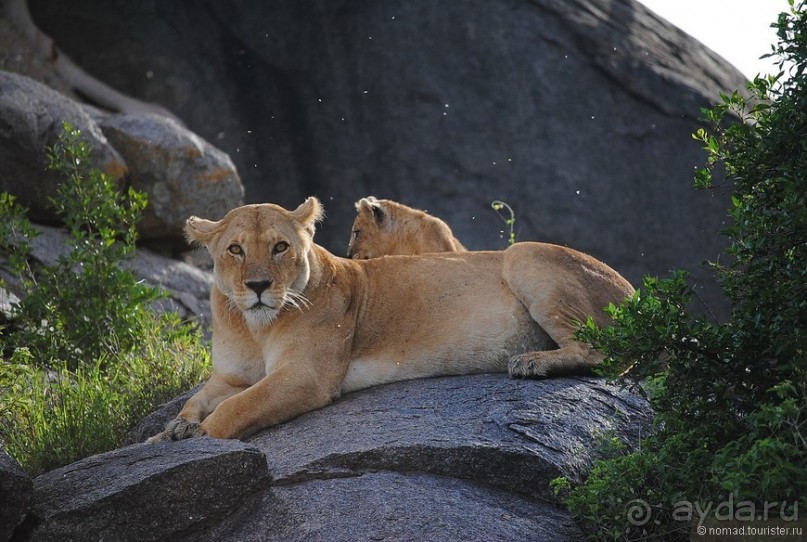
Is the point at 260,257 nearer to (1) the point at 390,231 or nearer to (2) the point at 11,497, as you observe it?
(2) the point at 11,497

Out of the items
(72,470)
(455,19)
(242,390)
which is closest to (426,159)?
(455,19)

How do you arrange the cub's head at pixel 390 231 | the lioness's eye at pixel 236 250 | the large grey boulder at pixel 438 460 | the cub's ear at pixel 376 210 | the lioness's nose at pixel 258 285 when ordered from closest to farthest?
1. the large grey boulder at pixel 438 460
2. the lioness's nose at pixel 258 285
3. the lioness's eye at pixel 236 250
4. the cub's head at pixel 390 231
5. the cub's ear at pixel 376 210

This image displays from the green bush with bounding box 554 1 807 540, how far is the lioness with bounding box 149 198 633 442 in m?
1.55

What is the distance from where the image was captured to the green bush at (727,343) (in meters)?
4.12

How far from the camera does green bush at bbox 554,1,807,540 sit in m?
4.12

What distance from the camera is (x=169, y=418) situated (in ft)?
21.1

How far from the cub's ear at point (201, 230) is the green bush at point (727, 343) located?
2501mm

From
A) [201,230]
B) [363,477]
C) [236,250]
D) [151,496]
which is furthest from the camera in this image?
[201,230]

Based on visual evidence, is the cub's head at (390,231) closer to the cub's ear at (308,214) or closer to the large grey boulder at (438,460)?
the cub's ear at (308,214)

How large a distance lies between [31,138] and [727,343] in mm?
7825

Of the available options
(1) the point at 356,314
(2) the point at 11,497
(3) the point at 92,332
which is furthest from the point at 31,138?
(2) the point at 11,497

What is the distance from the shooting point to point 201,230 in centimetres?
625

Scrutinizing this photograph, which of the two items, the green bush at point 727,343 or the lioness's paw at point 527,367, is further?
the lioness's paw at point 527,367

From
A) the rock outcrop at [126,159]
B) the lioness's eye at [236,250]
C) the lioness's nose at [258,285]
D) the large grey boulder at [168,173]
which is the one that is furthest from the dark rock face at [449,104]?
the lioness's nose at [258,285]
